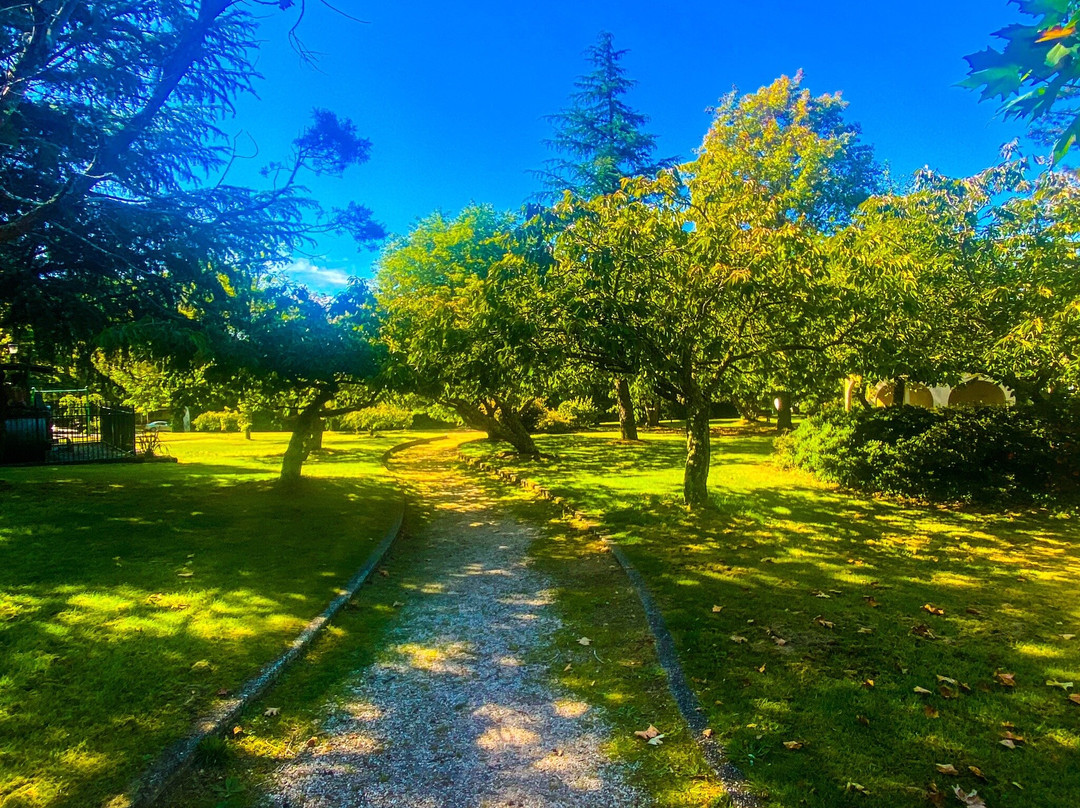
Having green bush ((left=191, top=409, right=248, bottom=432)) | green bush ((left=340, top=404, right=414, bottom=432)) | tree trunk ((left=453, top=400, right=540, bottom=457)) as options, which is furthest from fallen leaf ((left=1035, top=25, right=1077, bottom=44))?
green bush ((left=191, top=409, right=248, bottom=432))

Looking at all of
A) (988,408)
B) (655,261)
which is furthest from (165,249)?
(988,408)

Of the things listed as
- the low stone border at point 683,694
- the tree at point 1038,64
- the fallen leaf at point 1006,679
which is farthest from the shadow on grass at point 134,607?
the fallen leaf at point 1006,679

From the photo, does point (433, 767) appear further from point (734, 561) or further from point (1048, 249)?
point (1048, 249)

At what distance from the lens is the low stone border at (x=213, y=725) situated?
110 inches

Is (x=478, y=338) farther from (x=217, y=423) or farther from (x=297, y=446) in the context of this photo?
(x=217, y=423)

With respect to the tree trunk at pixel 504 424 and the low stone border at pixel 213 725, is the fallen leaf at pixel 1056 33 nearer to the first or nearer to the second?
the low stone border at pixel 213 725

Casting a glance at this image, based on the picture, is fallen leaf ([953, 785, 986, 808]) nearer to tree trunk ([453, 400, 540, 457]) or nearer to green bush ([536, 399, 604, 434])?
tree trunk ([453, 400, 540, 457])

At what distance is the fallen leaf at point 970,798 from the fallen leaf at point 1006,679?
4.85 feet

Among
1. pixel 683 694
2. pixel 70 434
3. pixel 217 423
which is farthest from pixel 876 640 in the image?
pixel 217 423

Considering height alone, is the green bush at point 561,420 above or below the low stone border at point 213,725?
above

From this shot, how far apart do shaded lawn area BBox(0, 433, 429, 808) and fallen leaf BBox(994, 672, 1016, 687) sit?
5.21m

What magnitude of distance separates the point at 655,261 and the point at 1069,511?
8100 millimetres

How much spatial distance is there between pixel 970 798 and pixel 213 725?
4063 millimetres

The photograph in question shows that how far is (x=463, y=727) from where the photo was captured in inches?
139
